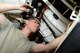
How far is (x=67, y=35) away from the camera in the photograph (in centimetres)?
101

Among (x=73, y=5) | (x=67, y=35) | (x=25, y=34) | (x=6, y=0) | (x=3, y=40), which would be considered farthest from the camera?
(x=6, y=0)

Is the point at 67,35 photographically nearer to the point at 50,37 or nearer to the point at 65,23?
the point at 65,23

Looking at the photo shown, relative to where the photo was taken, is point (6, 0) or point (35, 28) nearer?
point (35, 28)

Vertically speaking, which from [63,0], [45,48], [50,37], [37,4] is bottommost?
[50,37]

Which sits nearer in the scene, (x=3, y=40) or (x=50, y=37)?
(x=3, y=40)

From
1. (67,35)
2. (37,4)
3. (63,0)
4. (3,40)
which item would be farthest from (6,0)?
(67,35)

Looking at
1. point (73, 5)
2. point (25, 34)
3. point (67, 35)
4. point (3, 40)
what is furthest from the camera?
point (25, 34)

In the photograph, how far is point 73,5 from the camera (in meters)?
1.42

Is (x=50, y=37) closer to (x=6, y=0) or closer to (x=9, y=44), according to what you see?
(x=9, y=44)

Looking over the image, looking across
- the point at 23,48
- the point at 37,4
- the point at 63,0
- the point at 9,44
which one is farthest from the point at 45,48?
the point at 37,4

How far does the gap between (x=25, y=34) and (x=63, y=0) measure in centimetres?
56

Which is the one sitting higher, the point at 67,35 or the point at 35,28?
the point at 67,35

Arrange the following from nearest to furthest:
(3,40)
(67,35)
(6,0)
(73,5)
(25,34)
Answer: (67,35) → (73,5) → (3,40) → (25,34) → (6,0)

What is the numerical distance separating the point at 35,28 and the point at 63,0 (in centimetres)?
49
